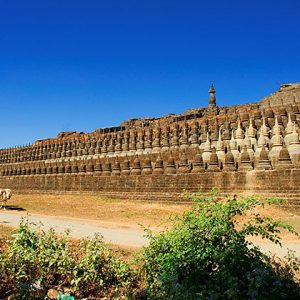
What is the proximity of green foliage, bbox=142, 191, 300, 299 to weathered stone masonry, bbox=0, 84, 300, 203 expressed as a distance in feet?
39.0

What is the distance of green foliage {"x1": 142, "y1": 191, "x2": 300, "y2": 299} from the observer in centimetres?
534

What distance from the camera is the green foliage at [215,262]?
17.5 feet

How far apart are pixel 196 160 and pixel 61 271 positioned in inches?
596

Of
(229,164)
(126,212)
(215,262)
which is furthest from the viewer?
(229,164)

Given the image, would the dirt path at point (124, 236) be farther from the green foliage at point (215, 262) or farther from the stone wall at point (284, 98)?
the stone wall at point (284, 98)

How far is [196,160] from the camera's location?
69.7 ft

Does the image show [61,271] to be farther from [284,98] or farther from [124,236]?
[284,98]

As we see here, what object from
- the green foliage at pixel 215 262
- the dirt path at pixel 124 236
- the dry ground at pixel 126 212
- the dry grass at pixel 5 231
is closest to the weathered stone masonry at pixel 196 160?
the dry ground at pixel 126 212

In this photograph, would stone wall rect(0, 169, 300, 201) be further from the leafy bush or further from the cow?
the leafy bush

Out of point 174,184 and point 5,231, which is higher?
point 174,184

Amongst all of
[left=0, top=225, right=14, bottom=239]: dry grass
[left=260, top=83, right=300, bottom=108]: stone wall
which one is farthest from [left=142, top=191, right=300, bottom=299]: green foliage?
[left=260, top=83, right=300, bottom=108]: stone wall

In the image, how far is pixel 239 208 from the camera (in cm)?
601

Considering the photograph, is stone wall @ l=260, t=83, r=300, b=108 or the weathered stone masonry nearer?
the weathered stone masonry

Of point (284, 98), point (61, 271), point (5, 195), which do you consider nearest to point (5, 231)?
point (61, 271)
